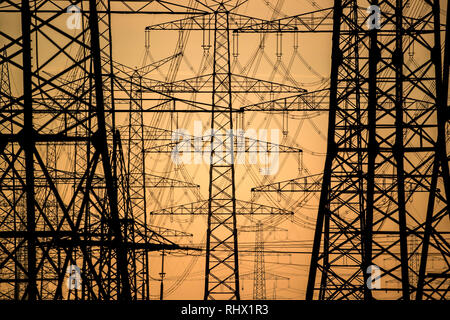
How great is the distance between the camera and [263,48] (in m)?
27.8

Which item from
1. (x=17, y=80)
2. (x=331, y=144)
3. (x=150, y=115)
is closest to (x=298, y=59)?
(x=150, y=115)

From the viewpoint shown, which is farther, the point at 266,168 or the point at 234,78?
the point at 266,168

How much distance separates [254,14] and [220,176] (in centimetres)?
907

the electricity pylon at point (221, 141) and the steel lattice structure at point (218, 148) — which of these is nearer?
the steel lattice structure at point (218, 148)

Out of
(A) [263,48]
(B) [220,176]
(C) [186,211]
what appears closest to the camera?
(B) [220,176]

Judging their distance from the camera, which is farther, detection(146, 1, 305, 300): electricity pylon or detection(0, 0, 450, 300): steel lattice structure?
detection(146, 1, 305, 300): electricity pylon

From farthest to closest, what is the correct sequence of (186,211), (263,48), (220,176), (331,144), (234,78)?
(263,48)
(186,211)
(234,78)
(220,176)
(331,144)

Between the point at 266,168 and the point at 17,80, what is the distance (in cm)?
1149

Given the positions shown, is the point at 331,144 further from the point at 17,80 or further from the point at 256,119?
the point at 17,80
